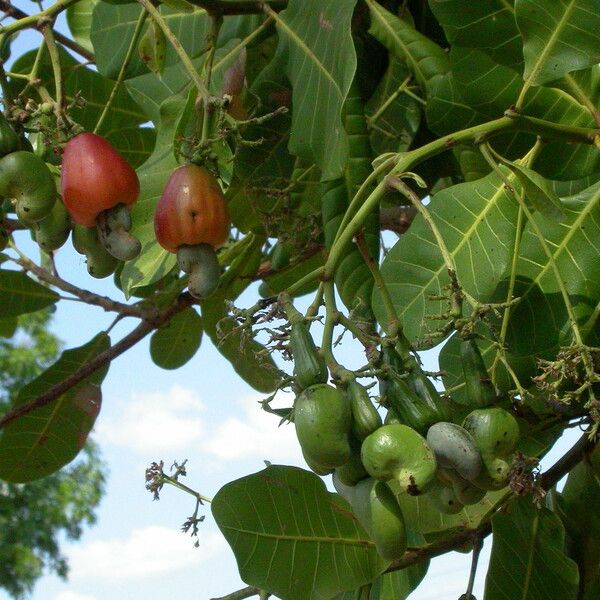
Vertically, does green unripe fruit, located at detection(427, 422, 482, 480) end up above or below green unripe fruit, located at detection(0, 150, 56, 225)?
below

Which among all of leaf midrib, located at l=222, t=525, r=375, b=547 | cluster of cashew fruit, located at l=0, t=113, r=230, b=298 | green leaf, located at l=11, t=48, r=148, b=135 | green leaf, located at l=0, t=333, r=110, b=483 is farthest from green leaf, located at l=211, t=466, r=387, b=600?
green leaf, located at l=11, t=48, r=148, b=135

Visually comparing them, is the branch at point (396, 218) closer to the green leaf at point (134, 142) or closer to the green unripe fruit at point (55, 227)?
the green leaf at point (134, 142)

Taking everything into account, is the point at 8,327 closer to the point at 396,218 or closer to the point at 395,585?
the point at 396,218

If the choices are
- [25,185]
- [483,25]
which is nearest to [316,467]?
[25,185]

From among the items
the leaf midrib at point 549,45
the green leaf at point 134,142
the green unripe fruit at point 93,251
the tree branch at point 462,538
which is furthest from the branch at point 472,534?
the green leaf at point 134,142

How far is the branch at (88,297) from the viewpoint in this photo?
2.28 metres

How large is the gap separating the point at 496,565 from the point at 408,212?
852mm

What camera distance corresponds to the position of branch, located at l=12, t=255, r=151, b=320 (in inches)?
89.8

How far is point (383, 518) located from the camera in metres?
1.04

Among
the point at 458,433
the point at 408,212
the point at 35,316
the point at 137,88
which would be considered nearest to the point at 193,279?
the point at 458,433

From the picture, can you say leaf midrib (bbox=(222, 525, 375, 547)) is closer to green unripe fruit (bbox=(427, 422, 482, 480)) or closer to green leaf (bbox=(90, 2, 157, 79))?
green unripe fruit (bbox=(427, 422, 482, 480))

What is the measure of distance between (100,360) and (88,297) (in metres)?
0.21

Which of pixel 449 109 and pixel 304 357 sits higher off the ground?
pixel 449 109

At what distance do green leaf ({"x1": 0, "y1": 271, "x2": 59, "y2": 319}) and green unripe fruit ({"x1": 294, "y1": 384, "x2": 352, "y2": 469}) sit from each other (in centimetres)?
155
